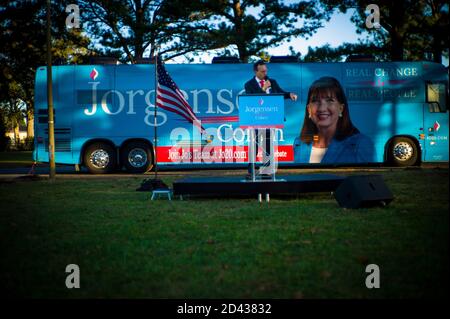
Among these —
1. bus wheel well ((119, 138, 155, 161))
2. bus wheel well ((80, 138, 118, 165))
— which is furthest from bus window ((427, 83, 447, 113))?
bus wheel well ((80, 138, 118, 165))

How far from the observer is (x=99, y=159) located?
19219 mm

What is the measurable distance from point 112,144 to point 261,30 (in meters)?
13.1

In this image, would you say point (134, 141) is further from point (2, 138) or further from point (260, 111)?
point (2, 138)

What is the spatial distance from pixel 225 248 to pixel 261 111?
538cm

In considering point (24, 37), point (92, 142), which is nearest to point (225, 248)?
point (92, 142)

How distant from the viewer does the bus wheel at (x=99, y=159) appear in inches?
754

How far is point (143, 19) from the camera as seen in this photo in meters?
31.5

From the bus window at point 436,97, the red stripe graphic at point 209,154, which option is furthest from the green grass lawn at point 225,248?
the bus window at point 436,97

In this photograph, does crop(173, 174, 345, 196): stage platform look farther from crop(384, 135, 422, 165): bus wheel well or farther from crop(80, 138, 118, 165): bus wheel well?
crop(384, 135, 422, 165): bus wheel well

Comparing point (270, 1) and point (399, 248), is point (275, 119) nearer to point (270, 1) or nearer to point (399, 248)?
point (399, 248)

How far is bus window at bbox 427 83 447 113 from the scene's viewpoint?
19641 mm

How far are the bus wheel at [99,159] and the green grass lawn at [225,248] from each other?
8699mm

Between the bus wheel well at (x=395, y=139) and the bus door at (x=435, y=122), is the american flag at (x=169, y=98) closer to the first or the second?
the bus wheel well at (x=395, y=139)

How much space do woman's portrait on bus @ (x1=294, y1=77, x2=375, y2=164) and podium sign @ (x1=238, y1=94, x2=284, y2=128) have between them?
8.31m
